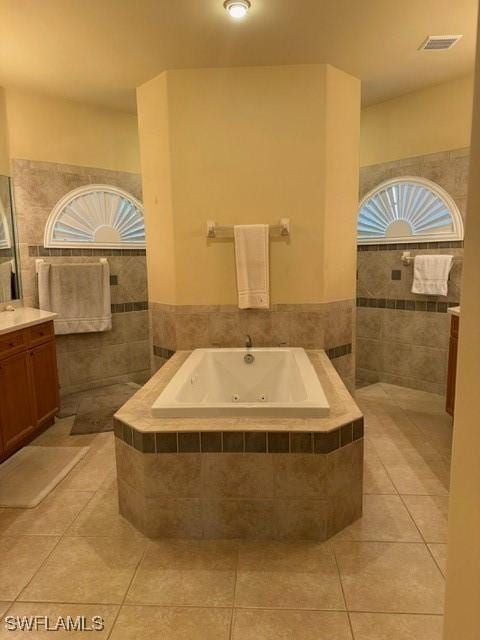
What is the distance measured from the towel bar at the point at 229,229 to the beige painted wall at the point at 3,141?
1.84 metres

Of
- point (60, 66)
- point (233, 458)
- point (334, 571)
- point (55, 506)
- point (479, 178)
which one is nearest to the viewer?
point (479, 178)

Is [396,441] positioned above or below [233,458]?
below

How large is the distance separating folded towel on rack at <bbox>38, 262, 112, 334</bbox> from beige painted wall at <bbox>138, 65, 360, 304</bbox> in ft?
3.26

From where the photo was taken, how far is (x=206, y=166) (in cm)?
316

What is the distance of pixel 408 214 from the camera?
12.9ft

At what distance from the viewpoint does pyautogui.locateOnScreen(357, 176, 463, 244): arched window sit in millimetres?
3713

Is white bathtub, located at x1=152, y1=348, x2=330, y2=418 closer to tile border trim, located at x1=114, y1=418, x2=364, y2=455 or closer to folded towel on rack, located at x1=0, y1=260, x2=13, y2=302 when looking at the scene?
tile border trim, located at x1=114, y1=418, x2=364, y2=455

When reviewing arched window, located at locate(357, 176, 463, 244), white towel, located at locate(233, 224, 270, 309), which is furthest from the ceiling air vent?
white towel, located at locate(233, 224, 270, 309)

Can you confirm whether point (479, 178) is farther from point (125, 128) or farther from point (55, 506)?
point (125, 128)

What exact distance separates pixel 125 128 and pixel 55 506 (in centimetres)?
342

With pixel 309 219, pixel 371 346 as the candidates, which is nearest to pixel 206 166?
pixel 309 219

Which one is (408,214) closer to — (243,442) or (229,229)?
(229,229)

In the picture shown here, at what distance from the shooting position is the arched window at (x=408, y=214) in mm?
3713

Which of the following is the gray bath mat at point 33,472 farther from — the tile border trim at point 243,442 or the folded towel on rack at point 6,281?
the folded towel on rack at point 6,281
